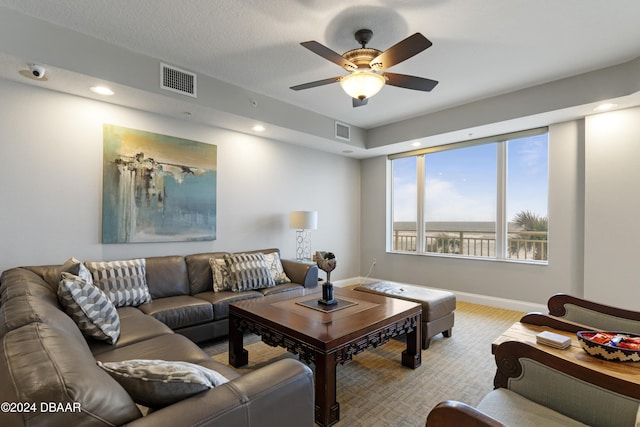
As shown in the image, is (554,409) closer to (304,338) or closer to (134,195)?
(304,338)

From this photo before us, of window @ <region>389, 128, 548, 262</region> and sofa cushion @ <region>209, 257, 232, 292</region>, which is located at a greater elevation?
window @ <region>389, 128, 548, 262</region>

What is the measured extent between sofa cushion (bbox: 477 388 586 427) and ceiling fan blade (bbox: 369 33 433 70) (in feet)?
6.62

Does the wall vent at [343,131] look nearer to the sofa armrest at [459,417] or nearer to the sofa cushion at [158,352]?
the sofa cushion at [158,352]

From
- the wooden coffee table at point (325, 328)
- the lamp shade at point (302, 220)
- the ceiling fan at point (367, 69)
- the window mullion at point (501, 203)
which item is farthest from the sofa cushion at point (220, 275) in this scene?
the window mullion at point (501, 203)

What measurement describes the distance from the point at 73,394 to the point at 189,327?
7.17 ft

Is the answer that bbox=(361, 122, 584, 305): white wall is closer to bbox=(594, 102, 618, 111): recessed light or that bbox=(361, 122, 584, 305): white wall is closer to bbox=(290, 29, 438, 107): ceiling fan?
bbox=(594, 102, 618, 111): recessed light

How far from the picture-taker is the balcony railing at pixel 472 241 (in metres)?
4.32

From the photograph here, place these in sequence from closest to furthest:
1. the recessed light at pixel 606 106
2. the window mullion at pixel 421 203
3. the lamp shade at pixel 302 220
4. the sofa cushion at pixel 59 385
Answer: the sofa cushion at pixel 59 385 → the recessed light at pixel 606 106 → the lamp shade at pixel 302 220 → the window mullion at pixel 421 203

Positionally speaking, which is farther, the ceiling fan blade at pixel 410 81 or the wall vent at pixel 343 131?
the wall vent at pixel 343 131

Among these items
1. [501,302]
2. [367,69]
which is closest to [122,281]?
[367,69]

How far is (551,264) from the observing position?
3.97 meters

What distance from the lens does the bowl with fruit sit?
4.71ft

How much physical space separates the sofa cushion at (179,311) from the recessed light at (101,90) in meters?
2.04

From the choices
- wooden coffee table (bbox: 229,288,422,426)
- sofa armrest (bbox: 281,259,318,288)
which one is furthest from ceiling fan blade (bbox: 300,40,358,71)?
sofa armrest (bbox: 281,259,318,288)
